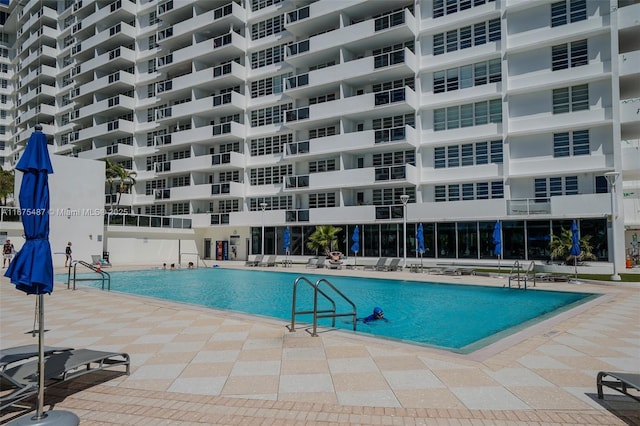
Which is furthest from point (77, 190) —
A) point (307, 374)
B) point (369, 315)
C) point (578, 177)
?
point (578, 177)

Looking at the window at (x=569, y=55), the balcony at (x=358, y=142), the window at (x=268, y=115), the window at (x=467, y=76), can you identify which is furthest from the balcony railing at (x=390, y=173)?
the window at (x=268, y=115)

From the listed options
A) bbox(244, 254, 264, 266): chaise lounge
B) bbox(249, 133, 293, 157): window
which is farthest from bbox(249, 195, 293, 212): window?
bbox(244, 254, 264, 266): chaise lounge

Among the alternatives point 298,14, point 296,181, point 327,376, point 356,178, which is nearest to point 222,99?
point 298,14

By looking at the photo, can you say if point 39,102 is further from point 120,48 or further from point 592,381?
point 592,381

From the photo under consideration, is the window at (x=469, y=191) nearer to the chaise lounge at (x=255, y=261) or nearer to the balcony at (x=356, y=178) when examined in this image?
the balcony at (x=356, y=178)

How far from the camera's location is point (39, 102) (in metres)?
62.8

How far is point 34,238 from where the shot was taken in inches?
182

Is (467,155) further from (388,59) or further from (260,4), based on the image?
(260,4)

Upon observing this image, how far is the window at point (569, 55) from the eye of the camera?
2645 cm

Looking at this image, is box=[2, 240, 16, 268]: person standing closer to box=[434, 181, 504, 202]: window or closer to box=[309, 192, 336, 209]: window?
box=[309, 192, 336, 209]: window

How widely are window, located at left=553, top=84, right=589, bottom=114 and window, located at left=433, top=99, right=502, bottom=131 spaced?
11.3 ft

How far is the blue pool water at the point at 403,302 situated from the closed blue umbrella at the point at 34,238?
6.18m

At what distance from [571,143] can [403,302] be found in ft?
60.9

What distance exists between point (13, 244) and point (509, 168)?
1360 inches
